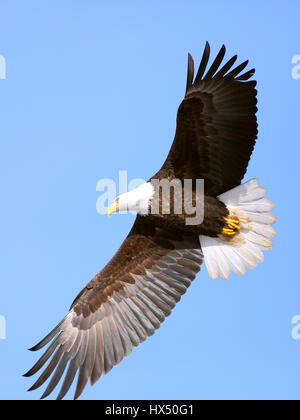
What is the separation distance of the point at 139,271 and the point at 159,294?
0.43 meters

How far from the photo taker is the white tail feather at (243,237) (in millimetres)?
8867

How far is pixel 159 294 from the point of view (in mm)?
9180

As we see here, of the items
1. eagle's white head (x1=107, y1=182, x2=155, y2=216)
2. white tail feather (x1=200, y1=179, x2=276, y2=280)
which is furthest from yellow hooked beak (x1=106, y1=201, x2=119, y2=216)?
white tail feather (x1=200, y1=179, x2=276, y2=280)

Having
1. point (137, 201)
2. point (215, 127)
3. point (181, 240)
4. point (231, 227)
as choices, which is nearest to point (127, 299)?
point (181, 240)

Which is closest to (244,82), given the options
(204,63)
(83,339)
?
(204,63)

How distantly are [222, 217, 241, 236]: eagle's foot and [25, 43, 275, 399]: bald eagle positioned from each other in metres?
0.01

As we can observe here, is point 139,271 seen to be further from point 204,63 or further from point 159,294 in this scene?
point 204,63

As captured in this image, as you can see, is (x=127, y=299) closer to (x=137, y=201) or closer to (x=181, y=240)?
(x=181, y=240)

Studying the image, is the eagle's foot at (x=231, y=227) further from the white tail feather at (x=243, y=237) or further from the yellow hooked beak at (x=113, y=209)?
the yellow hooked beak at (x=113, y=209)

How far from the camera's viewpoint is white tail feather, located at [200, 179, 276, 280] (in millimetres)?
8867

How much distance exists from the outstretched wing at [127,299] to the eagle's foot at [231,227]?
1.60ft

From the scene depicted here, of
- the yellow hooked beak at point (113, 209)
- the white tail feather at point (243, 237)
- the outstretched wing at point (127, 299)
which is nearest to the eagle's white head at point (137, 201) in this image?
the yellow hooked beak at point (113, 209)

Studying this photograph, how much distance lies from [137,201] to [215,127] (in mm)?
1318

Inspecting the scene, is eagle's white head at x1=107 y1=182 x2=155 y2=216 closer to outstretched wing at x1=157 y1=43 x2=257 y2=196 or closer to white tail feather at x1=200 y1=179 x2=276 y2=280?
outstretched wing at x1=157 y1=43 x2=257 y2=196
